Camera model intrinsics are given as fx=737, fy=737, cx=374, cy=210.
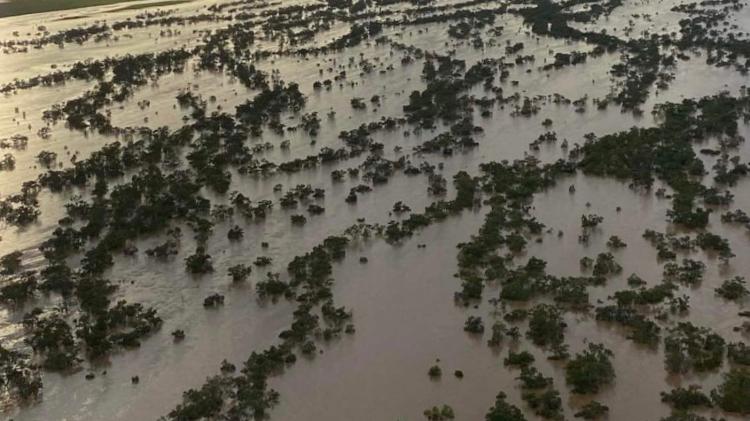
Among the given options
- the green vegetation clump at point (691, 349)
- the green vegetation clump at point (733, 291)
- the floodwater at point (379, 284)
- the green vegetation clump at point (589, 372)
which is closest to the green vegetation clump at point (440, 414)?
the floodwater at point (379, 284)

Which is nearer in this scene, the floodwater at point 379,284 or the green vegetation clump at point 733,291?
the floodwater at point 379,284

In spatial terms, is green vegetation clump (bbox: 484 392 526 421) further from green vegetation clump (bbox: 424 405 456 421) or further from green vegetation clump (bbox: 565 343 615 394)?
green vegetation clump (bbox: 565 343 615 394)

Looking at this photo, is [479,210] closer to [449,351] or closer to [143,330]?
[449,351]

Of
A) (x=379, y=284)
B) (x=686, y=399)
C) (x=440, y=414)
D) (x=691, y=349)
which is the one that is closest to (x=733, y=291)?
(x=691, y=349)

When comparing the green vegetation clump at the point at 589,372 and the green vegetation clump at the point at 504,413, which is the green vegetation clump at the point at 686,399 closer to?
the green vegetation clump at the point at 589,372

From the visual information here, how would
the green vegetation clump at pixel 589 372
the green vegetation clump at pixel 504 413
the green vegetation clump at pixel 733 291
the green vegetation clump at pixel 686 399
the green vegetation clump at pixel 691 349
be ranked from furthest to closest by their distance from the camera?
1. the green vegetation clump at pixel 733 291
2. the green vegetation clump at pixel 691 349
3. the green vegetation clump at pixel 589 372
4. the green vegetation clump at pixel 686 399
5. the green vegetation clump at pixel 504 413

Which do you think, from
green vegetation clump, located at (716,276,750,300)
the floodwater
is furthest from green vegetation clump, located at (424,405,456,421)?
green vegetation clump, located at (716,276,750,300)

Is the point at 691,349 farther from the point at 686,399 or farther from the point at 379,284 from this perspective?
the point at 379,284

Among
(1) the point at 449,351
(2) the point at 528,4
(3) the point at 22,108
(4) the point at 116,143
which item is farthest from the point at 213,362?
(2) the point at 528,4
